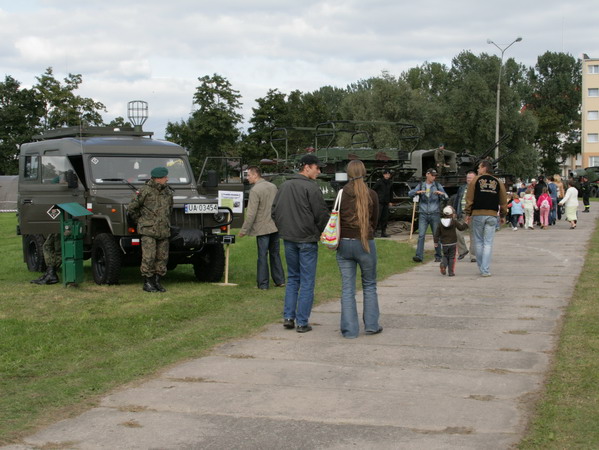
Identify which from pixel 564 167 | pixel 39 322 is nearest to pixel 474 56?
pixel 564 167

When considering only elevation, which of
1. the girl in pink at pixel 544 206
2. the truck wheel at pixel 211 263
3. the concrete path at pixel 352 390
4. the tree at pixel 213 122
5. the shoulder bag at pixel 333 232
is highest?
the tree at pixel 213 122

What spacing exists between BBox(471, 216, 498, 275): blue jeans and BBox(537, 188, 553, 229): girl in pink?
12.5 metres

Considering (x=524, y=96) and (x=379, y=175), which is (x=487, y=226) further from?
(x=524, y=96)

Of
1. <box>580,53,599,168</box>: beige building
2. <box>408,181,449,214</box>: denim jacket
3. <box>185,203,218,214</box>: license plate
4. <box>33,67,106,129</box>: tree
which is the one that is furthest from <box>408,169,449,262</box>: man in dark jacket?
<box>580,53,599,168</box>: beige building

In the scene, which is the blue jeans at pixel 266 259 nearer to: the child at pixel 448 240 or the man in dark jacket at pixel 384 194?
the child at pixel 448 240

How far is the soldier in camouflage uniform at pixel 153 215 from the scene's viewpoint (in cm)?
1145

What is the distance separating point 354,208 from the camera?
312 inches

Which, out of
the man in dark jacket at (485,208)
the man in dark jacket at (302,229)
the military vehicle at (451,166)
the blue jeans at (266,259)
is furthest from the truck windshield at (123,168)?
the military vehicle at (451,166)

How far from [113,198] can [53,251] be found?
1602 mm

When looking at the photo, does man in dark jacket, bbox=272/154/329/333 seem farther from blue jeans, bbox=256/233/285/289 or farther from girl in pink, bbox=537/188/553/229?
girl in pink, bbox=537/188/553/229

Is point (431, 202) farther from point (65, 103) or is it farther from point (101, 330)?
point (65, 103)

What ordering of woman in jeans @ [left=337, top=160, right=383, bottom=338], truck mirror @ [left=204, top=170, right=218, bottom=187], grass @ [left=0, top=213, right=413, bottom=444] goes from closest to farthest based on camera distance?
grass @ [left=0, top=213, right=413, bottom=444], woman in jeans @ [left=337, top=160, right=383, bottom=338], truck mirror @ [left=204, top=170, right=218, bottom=187]

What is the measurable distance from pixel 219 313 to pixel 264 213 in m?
2.32

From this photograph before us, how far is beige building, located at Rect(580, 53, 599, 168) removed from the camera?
288 ft
